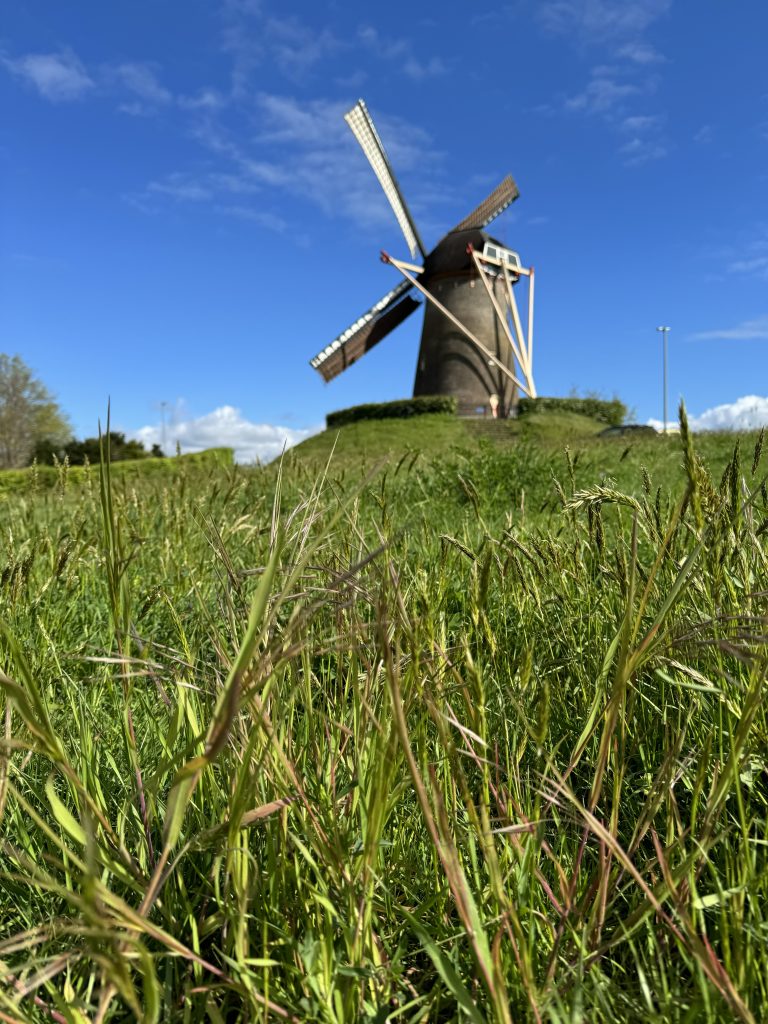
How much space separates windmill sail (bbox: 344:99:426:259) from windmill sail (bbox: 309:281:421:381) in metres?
2.19

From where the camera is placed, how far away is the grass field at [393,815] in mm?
791

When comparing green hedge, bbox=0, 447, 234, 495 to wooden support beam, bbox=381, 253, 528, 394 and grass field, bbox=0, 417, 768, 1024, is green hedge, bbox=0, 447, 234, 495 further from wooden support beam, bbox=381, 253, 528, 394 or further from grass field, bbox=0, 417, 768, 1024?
wooden support beam, bbox=381, 253, 528, 394

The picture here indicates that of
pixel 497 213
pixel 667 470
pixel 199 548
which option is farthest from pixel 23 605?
pixel 497 213

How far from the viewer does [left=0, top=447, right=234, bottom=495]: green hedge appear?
238 inches

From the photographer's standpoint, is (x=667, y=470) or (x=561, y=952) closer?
(x=561, y=952)

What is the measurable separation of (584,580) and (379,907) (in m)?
1.14

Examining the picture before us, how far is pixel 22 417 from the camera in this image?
51.3m

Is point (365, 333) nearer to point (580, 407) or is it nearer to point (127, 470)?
point (580, 407)

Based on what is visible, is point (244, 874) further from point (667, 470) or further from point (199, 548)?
point (667, 470)

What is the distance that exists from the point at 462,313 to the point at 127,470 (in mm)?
22672

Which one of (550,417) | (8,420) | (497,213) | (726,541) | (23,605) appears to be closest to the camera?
(726,541)

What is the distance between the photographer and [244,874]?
2.94 feet

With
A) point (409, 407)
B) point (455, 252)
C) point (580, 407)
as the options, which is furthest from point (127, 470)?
point (580, 407)

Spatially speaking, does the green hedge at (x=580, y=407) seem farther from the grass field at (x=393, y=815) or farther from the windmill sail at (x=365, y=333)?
the grass field at (x=393, y=815)
